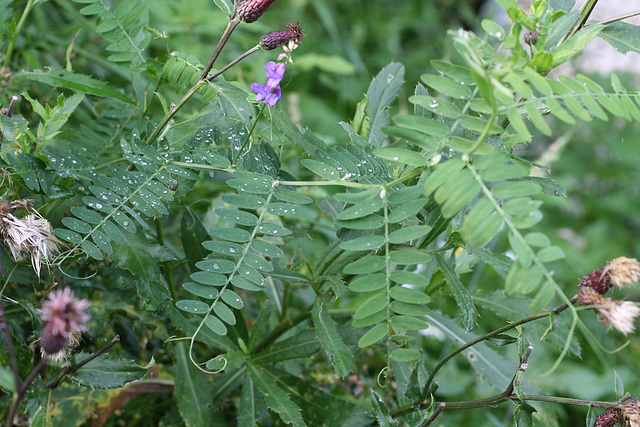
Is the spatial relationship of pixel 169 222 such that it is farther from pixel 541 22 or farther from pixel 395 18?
pixel 395 18

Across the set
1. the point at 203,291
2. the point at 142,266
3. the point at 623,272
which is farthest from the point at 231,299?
the point at 623,272

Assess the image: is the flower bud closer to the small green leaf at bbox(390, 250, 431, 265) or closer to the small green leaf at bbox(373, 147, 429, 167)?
the small green leaf at bbox(373, 147, 429, 167)

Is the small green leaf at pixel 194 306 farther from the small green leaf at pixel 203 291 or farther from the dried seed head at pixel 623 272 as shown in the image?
the dried seed head at pixel 623 272

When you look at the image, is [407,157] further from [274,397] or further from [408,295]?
[274,397]

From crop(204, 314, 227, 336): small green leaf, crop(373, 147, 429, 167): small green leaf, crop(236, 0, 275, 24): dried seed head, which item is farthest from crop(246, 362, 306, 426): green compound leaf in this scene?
crop(236, 0, 275, 24): dried seed head

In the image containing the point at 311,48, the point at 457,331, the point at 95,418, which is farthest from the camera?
the point at 311,48

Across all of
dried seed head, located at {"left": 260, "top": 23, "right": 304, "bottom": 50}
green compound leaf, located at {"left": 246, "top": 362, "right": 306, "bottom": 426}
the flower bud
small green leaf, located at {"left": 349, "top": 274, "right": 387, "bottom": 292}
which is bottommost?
green compound leaf, located at {"left": 246, "top": 362, "right": 306, "bottom": 426}

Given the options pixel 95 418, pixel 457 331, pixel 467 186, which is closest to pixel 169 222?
pixel 95 418
